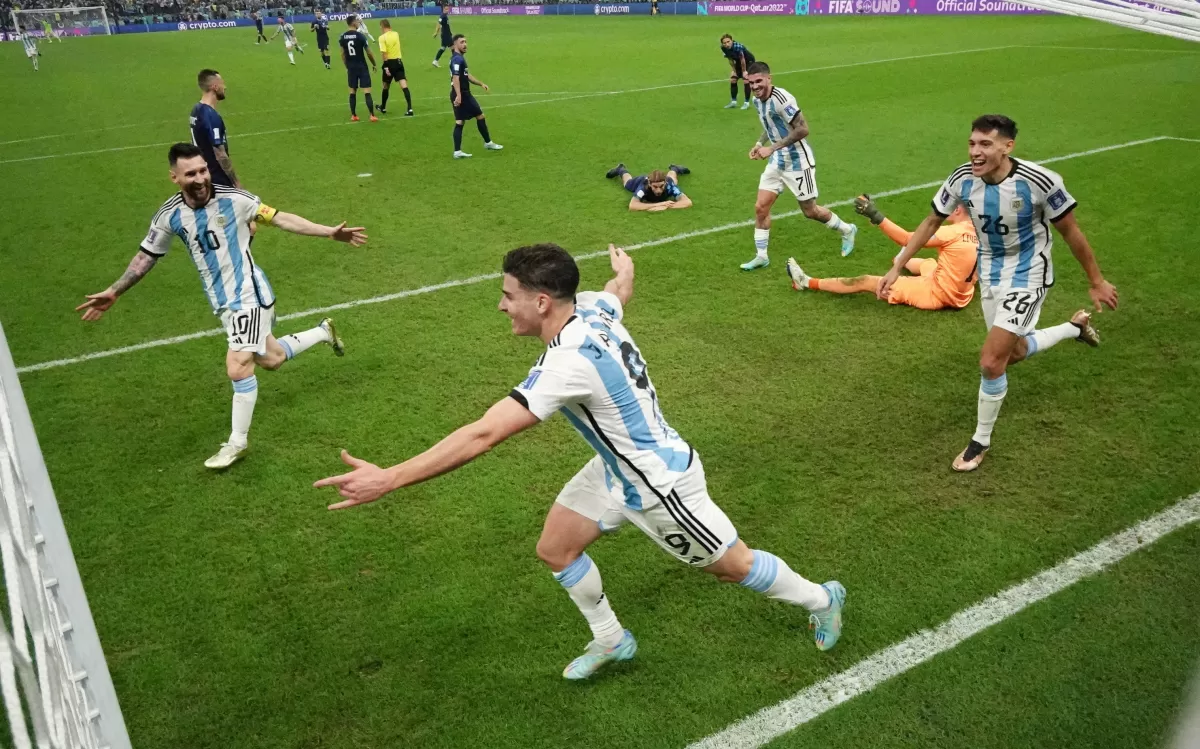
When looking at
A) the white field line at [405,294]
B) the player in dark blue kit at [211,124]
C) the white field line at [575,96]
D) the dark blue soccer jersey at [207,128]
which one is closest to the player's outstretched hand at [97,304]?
the white field line at [405,294]

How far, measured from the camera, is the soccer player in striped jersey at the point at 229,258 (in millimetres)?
6051

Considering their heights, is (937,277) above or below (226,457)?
above

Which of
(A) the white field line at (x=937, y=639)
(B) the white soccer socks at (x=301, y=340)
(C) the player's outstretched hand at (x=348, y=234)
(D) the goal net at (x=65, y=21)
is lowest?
(A) the white field line at (x=937, y=639)

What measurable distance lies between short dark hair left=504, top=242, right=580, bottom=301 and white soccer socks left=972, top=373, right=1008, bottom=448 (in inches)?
136

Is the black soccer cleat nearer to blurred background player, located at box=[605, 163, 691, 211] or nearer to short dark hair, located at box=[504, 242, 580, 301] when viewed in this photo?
blurred background player, located at box=[605, 163, 691, 211]

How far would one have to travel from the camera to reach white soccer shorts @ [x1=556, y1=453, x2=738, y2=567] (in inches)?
146

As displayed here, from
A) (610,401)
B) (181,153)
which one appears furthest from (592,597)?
(181,153)

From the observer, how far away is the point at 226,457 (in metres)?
6.22

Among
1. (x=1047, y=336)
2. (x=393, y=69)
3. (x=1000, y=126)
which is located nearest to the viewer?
(x=1000, y=126)

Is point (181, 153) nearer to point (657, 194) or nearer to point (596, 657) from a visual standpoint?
point (596, 657)

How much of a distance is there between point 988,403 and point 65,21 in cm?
5716

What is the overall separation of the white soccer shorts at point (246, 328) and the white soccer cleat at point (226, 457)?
2.34ft

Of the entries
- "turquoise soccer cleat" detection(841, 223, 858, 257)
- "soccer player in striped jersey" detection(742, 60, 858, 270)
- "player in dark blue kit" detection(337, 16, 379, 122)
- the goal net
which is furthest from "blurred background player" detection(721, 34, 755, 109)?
the goal net

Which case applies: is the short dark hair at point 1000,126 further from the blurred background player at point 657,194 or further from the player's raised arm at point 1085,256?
the blurred background player at point 657,194
